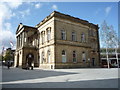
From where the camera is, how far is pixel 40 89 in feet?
23.0

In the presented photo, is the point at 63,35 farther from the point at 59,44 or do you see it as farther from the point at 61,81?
the point at 61,81

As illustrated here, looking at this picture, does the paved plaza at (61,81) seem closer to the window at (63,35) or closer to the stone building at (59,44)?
the stone building at (59,44)

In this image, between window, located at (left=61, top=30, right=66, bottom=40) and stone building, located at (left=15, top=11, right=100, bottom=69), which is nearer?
stone building, located at (left=15, top=11, right=100, bottom=69)

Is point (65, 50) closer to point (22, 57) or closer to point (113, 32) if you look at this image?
point (22, 57)

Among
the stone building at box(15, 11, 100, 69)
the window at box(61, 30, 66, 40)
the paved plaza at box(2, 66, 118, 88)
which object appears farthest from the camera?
the window at box(61, 30, 66, 40)

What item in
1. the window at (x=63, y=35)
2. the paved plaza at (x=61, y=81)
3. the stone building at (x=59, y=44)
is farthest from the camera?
the window at (x=63, y=35)

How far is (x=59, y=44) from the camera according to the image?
90.6 feet

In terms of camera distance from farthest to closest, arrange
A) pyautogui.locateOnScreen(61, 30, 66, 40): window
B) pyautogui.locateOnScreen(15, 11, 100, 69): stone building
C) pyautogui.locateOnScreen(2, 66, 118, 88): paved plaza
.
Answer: pyautogui.locateOnScreen(61, 30, 66, 40): window, pyautogui.locateOnScreen(15, 11, 100, 69): stone building, pyautogui.locateOnScreen(2, 66, 118, 88): paved plaza

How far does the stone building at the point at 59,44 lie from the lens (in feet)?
90.9

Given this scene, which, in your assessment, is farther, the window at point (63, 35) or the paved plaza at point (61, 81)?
the window at point (63, 35)

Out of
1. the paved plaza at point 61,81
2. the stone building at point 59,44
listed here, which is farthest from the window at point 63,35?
the paved plaza at point 61,81

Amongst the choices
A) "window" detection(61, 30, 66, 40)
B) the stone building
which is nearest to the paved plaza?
the stone building

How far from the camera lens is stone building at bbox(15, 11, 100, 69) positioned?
2772 cm

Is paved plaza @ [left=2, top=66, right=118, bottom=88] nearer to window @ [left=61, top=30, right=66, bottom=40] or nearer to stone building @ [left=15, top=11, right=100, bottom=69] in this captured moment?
stone building @ [left=15, top=11, right=100, bottom=69]
